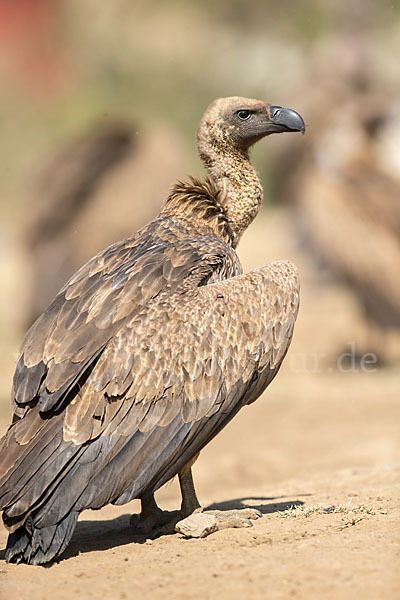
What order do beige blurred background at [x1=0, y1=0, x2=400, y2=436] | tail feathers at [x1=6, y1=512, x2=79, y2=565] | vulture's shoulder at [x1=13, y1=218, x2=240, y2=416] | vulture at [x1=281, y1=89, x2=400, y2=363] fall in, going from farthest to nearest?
beige blurred background at [x1=0, y1=0, x2=400, y2=436] < vulture at [x1=281, y1=89, x2=400, y2=363] < vulture's shoulder at [x1=13, y1=218, x2=240, y2=416] < tail feathers at [x1=6, y1=512, x2=79, y2=565]

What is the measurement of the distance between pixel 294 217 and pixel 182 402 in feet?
23.5

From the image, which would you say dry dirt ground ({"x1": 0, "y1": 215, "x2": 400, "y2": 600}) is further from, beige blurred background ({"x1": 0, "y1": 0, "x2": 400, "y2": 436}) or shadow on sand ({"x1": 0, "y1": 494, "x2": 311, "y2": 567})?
beige blurred background ({"x1": 0, "y1": 0, "x2": 400, "y2": 436})

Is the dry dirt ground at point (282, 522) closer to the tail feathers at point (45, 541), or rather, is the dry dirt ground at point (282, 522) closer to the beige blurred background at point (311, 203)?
the tail feathers at point (45, 541)

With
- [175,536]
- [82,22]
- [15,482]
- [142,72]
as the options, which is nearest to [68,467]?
[15,482]

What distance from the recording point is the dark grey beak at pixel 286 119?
5.32 m

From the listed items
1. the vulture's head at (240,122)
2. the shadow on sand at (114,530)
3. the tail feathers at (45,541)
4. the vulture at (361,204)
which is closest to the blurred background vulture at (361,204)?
the vulture at (361,204)

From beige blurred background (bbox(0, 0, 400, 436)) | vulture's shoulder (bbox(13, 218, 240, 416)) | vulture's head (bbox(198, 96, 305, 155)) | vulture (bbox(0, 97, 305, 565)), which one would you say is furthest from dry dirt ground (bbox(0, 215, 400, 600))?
vulture's head (bbox(198, 96, 305, 155))

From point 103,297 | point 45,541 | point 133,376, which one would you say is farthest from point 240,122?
point 45,541

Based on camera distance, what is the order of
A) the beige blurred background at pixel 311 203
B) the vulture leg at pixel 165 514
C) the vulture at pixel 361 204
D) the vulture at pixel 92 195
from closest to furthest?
the vulture leg at pixel 165 514 → the vulture at pixel 361 204 → the beige blurred background at pixel 311 203 → the vulture at pixel 92 195

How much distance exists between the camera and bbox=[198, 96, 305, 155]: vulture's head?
5.42 metres

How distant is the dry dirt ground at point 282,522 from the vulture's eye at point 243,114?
91.2 inches

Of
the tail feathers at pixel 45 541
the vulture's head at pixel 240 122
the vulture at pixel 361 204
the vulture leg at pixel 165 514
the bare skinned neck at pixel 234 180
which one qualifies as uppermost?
the vulture at pixel 361 204

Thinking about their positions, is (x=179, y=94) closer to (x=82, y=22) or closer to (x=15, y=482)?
(x=82, y=22)

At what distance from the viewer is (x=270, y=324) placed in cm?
446
